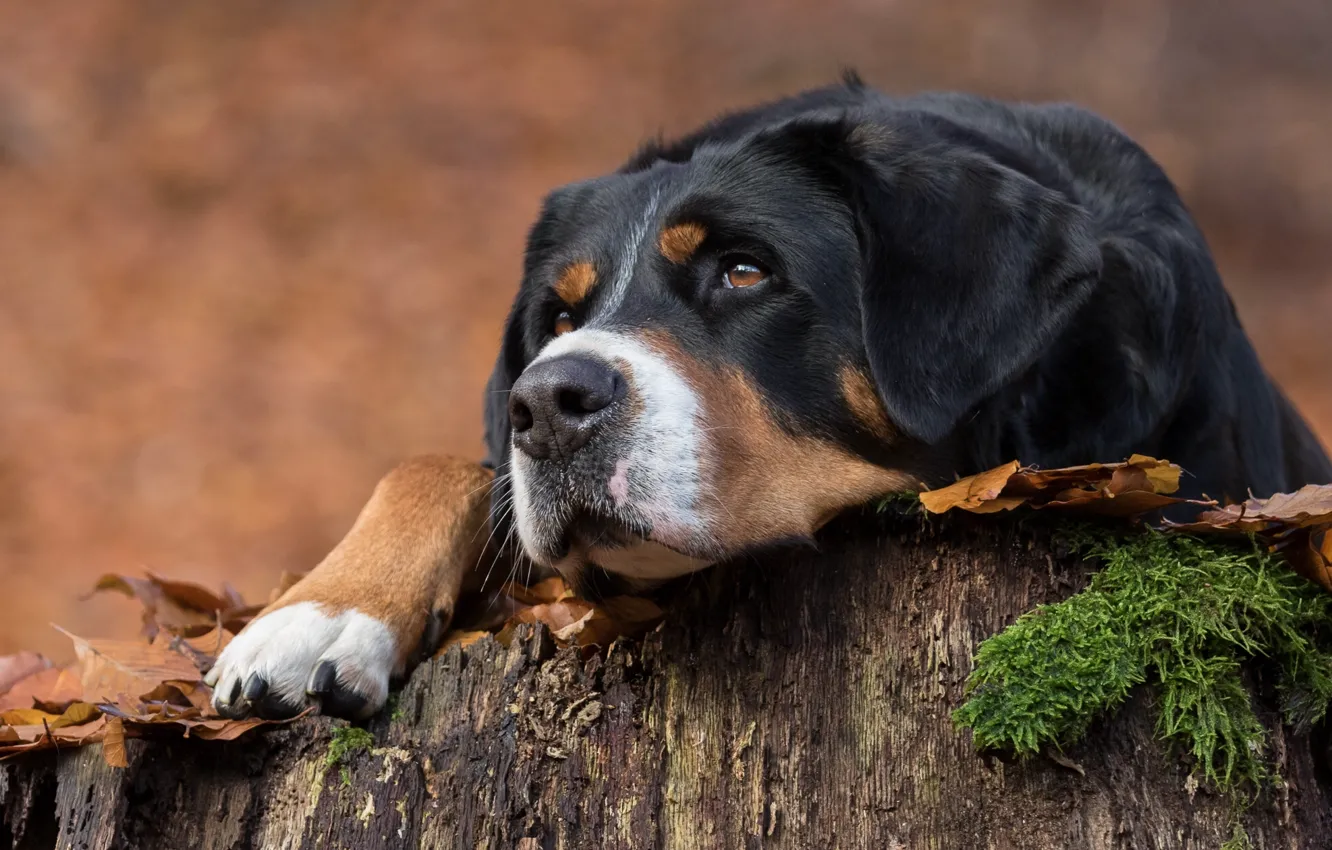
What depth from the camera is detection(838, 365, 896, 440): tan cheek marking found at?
270cm

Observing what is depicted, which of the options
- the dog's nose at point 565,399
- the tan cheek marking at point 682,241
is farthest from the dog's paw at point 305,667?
the tan cheek marking at point 682,241

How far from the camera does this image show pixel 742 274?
280 centimetres

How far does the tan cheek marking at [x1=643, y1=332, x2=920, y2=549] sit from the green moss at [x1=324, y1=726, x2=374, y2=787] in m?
0.79

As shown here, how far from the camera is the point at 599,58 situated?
11484mm

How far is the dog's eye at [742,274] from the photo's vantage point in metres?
2.79

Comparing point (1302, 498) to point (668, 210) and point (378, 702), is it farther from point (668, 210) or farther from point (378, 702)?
point (378, 702)

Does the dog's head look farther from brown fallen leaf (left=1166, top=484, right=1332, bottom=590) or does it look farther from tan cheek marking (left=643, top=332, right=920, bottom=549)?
brown fallen leaf (left=1166, top=484, right=1332, bottom=590)

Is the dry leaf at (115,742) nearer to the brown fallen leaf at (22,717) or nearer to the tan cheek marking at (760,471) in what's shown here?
the brown fallen leaf at (22,717)

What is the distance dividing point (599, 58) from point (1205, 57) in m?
5.50

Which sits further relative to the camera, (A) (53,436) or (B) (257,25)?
(B) (257,25)

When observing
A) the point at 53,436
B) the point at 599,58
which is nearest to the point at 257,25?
the point at 599,58

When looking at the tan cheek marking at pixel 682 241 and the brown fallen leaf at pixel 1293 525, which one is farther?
the tan cheek marking at pixel 682 241

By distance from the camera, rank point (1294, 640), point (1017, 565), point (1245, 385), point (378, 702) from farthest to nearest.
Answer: point (1245, 385) → point (378, 702) → point (1017, 565) → point (1294, 640)

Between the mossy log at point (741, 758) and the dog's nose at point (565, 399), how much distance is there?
1.26 feet
